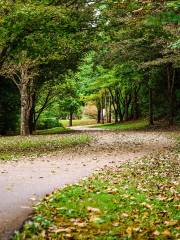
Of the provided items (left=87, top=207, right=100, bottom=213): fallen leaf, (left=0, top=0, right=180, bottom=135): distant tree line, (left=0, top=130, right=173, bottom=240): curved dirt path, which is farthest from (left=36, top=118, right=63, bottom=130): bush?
(left=87, top=207, right=100, bottom=213): fallen leaf

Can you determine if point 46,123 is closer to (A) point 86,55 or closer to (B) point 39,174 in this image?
(A) point 86,55

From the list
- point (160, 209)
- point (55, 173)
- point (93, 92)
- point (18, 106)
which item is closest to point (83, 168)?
point (55, 173)

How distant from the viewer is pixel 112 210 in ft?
28.7

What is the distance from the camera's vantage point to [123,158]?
1795 centimetres

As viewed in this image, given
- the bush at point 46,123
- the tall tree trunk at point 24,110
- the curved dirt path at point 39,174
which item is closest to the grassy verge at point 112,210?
the curved dirt path at point 39,174

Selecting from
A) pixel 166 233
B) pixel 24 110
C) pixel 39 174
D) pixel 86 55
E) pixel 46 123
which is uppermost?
pixel 86 55

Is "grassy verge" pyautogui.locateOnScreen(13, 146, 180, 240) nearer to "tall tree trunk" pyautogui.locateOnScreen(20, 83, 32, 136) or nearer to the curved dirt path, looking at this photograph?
the curved dirt path

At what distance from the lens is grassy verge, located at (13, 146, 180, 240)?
723cm

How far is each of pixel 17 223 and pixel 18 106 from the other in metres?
36.8

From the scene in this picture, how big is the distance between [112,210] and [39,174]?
513 cm

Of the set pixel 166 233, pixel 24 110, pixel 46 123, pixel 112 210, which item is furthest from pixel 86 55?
pixel 166 233

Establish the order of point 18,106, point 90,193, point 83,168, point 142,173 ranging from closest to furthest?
point 90,193
point 142,173
point 83,168
point 18,106

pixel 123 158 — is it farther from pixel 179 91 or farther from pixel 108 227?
pixel 179 91

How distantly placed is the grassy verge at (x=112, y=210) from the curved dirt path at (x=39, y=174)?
0.33 meters
